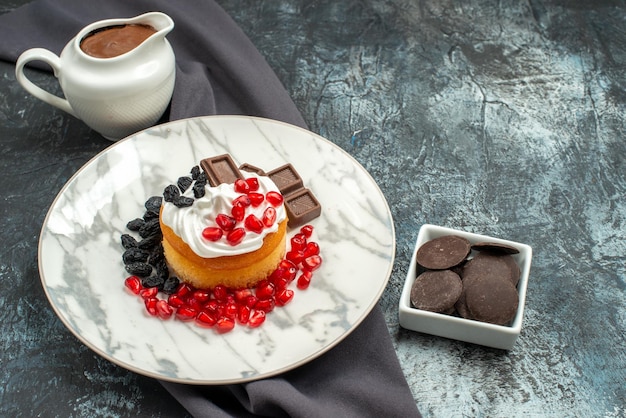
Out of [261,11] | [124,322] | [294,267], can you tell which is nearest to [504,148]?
[294,267]

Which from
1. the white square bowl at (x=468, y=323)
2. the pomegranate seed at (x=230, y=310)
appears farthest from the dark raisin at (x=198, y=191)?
the white square bowl at (x=468, y=323)

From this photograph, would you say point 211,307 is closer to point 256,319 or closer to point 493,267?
point 256,319

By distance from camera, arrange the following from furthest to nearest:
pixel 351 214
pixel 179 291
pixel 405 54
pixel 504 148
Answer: pixel 405 54, pixel 504 148, pixel 351 214, pixel 179 291

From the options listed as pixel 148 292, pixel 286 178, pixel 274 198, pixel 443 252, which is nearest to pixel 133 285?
pixel 148 292

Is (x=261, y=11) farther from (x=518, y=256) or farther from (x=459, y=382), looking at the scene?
(x=459, y=382)

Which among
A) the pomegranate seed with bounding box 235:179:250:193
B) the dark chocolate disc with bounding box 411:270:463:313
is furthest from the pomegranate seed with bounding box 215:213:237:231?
the dark chocolate disc with bounding box 411:270:463:313

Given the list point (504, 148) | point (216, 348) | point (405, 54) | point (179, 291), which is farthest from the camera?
point (405, 54)

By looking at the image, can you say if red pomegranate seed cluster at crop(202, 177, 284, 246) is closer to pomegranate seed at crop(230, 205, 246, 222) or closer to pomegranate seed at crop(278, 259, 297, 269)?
pomegranate seed at crop(230, 205, 246, 222)
